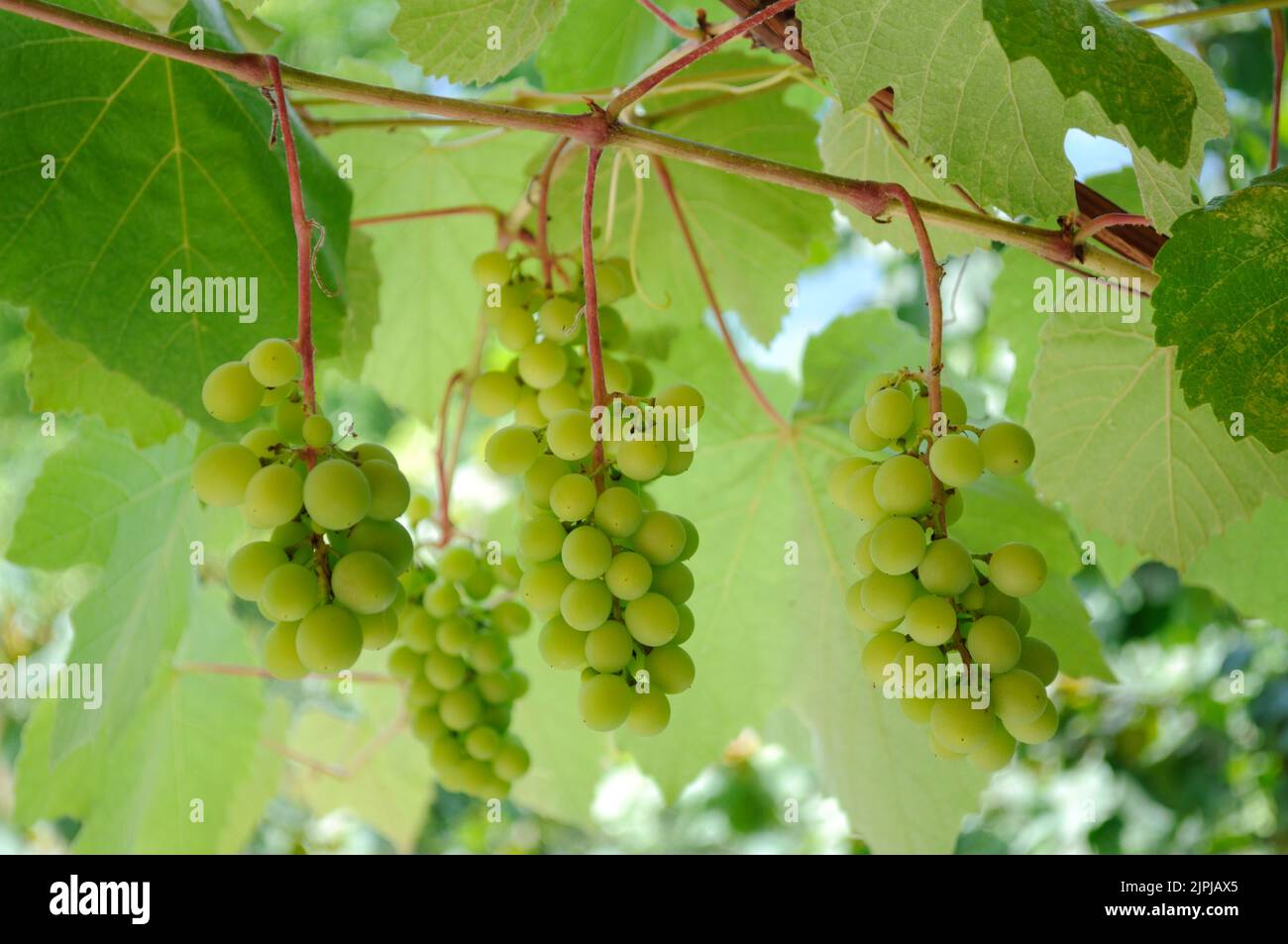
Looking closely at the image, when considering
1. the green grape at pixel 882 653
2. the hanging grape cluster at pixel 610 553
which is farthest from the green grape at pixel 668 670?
the green grape at pixel 882 653

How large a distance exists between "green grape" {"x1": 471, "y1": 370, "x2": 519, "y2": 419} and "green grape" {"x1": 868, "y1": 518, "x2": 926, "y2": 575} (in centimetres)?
37

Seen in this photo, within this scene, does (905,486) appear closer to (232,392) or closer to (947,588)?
(947,588)

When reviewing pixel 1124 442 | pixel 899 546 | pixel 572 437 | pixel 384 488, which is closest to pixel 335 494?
pixel 384 488

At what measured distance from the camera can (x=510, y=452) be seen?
0.68 meters

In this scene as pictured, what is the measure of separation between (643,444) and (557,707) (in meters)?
0.90

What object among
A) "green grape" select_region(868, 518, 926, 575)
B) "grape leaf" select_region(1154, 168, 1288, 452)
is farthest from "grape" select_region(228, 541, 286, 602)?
"grape leaf" select_region(1154, 168, 1288, 452)

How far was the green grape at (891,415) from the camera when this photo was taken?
66cm

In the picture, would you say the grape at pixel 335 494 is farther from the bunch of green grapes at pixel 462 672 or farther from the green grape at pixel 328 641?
the bunch of green grapes at pixel 462 672

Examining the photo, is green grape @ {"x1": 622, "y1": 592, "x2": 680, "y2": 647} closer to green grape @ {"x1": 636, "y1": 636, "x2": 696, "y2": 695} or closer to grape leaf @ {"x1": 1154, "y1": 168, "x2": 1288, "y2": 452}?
green grape @ {"x1": 636, "y1": 636, "x2": 696, "y2": 695}

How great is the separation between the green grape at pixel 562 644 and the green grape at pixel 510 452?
10 centimetres

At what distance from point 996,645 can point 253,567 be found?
0.42 meters

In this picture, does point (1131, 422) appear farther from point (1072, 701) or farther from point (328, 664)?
point (1072, 701)

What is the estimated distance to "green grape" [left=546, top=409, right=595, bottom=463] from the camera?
0.64 meters

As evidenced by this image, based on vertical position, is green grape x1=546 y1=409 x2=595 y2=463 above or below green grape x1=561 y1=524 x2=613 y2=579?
above
